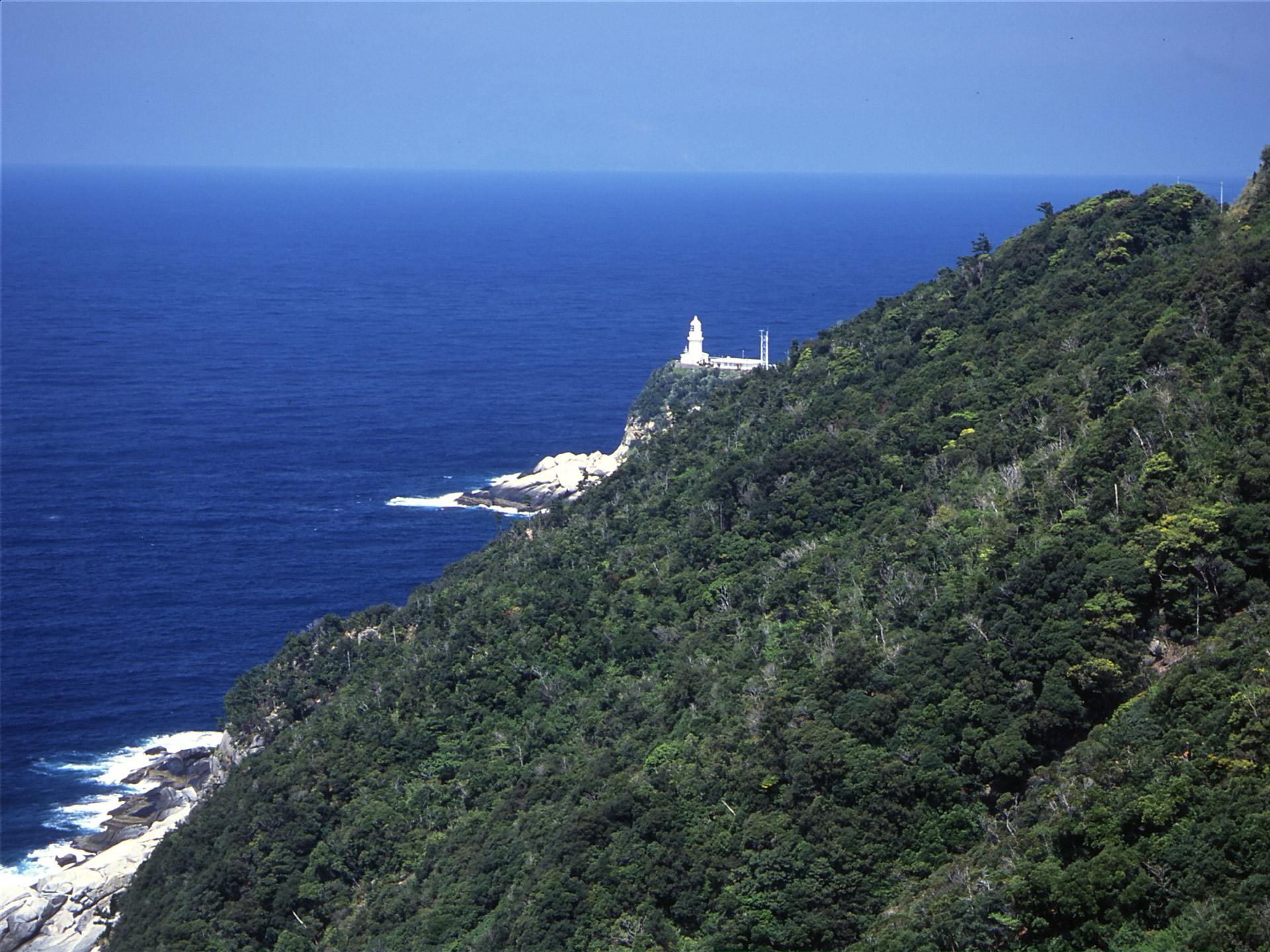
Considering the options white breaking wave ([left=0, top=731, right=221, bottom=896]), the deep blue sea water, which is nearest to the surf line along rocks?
white breaking wave ([left=0, top=731, right=221, bottom=896])

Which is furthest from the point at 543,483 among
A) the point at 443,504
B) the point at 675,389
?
the point at 675,389

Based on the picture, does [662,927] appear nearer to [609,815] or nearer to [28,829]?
[609,815]

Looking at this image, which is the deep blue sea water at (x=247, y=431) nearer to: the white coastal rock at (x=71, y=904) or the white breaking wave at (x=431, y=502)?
the white breaking wave at (x=431, y=502)

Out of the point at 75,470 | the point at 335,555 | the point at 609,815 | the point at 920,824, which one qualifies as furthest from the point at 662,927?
the point at 75,470

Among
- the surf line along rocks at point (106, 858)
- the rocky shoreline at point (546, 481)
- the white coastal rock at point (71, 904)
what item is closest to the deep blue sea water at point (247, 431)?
the surf line along rocks at point (106, 858)

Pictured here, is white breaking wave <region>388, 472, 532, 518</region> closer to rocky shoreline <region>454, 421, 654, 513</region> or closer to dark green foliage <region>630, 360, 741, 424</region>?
rocky shoreline <region>454, 421, 654, 513</region>

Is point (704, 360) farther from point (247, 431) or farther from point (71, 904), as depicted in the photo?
point (71, 904)
